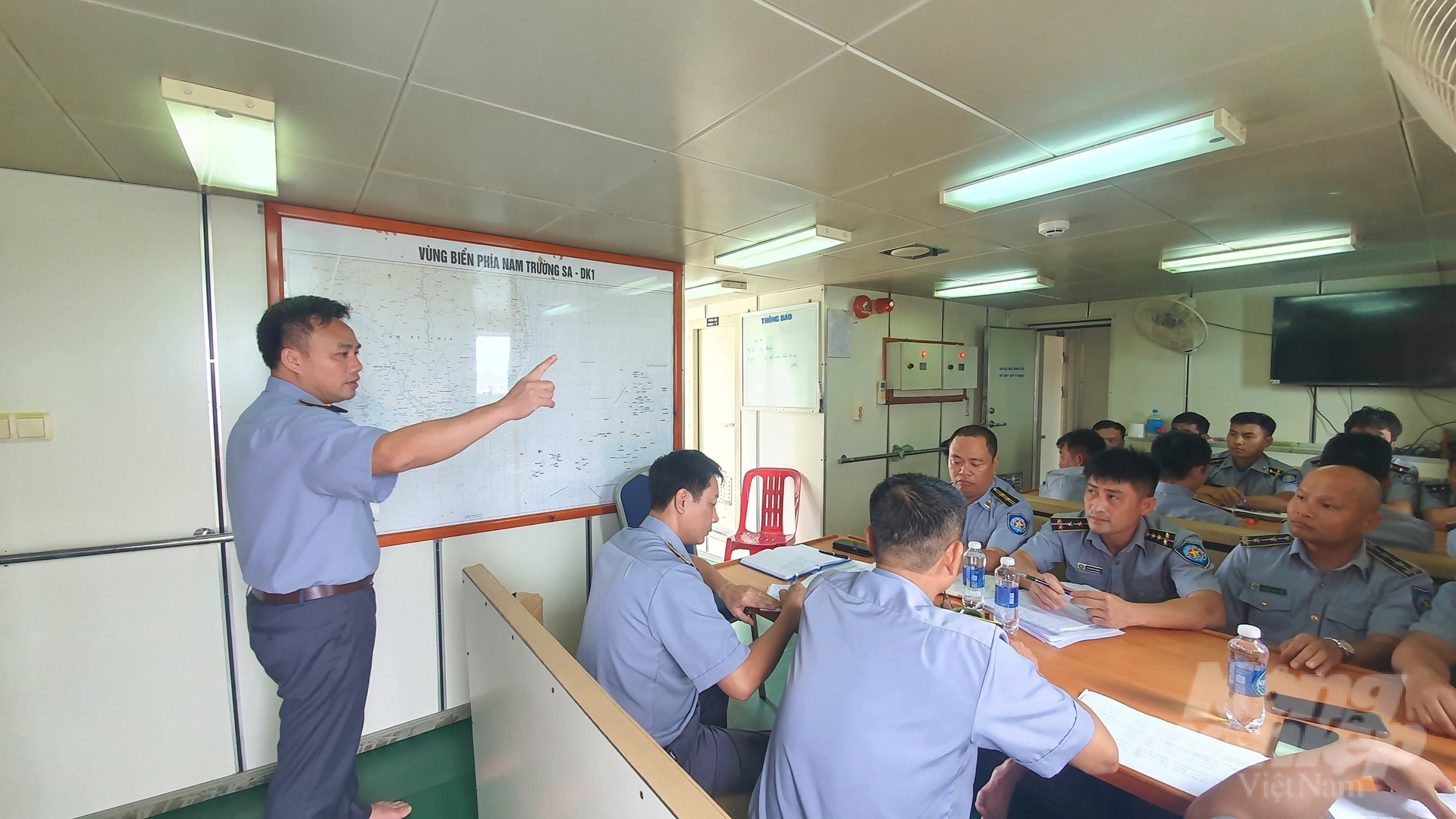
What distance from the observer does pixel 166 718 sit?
7.09 ft

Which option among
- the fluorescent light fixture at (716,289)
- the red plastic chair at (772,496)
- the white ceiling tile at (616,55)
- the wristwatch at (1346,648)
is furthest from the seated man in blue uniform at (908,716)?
the fluorescent light fixture at (716,289)

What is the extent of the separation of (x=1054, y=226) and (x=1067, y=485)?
1.73m

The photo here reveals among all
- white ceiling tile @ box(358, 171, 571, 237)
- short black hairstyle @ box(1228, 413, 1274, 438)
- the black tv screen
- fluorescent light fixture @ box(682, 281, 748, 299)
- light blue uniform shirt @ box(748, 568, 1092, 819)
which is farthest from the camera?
fluorescent light fixture @ box(682, 281, 748, 299)

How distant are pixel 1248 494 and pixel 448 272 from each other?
5303 mm

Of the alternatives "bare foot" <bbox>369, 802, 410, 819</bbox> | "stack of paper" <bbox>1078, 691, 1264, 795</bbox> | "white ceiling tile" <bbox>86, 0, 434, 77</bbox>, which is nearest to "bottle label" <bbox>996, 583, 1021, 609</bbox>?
"stack of paper" <bbox>1078, 691, 1264, 795</bbox>

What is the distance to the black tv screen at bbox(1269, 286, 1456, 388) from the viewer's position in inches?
149

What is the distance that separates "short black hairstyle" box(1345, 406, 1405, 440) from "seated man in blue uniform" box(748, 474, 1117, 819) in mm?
4271

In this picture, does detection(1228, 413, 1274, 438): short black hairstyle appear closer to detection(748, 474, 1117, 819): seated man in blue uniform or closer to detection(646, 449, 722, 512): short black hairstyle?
detection(748, 474, 1117, 819): seated man in blue uniform

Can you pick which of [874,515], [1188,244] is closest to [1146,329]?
[1188,244]

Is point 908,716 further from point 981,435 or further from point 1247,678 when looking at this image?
point 981,435

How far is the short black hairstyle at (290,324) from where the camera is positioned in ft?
5.78

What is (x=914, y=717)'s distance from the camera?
103cm

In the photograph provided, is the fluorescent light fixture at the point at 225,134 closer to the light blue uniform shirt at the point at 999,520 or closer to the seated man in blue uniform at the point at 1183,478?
the light blue uniform shirt at the point at 999,520

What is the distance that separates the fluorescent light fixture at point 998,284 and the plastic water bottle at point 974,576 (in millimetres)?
2729
